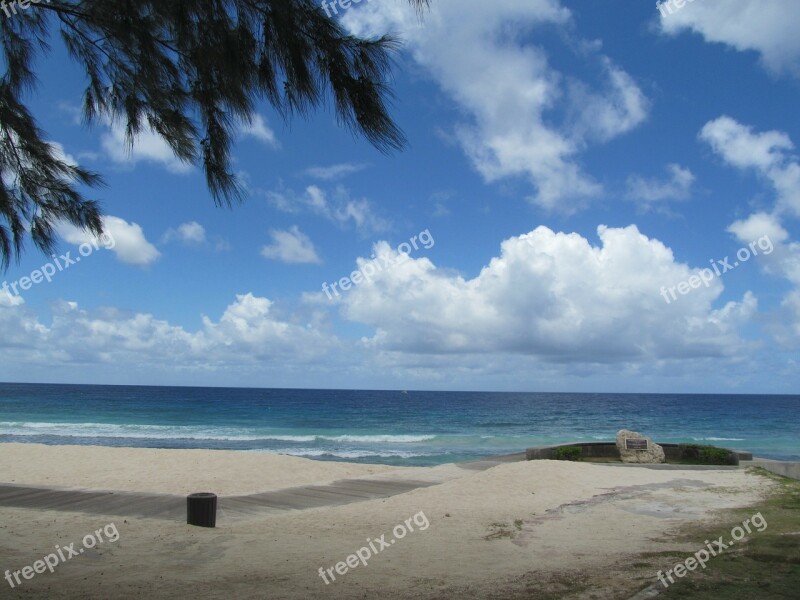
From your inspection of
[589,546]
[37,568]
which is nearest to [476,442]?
[589,546]

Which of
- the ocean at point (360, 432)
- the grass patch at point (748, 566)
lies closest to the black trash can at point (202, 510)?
the grass patch at point (748, 566)

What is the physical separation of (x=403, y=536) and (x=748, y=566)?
387 centimetres

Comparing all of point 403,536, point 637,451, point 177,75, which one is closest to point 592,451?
point 637,451

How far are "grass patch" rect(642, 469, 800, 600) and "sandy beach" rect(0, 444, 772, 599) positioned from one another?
0.35 m

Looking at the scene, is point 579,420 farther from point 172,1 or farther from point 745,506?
point 172,1

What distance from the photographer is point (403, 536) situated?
7.76 meters

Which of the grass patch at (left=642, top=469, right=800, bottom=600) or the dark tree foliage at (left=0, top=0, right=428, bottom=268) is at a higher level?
the dark tree foliage at (left=0, top=0, right=428, bottom=268)

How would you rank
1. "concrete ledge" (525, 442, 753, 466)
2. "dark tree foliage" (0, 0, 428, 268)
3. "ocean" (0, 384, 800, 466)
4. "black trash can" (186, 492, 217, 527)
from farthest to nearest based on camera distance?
"ocean" (0, 384, 800, 466) → "concrete ledge" (525, 442, 753, 466) → "black trash can" (186, 492, 217, 527) → "dark tree foliage" (0, 0, 428, 268)

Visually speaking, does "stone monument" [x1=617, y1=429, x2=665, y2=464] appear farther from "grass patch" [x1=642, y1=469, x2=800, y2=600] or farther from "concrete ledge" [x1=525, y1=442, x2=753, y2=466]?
"grass patch" [x1=642, y1=469, x2=800, y2=600]

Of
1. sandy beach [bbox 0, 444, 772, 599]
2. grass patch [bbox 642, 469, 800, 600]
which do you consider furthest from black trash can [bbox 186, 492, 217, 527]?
grass patch [bbox 642, 469, 800, 600]

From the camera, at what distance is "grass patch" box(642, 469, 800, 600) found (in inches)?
181

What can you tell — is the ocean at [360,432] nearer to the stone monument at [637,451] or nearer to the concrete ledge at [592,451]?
the concrete ledge at [592,451]

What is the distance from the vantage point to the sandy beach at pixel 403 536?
5.34m

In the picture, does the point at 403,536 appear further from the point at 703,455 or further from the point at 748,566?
the point at 703,455
